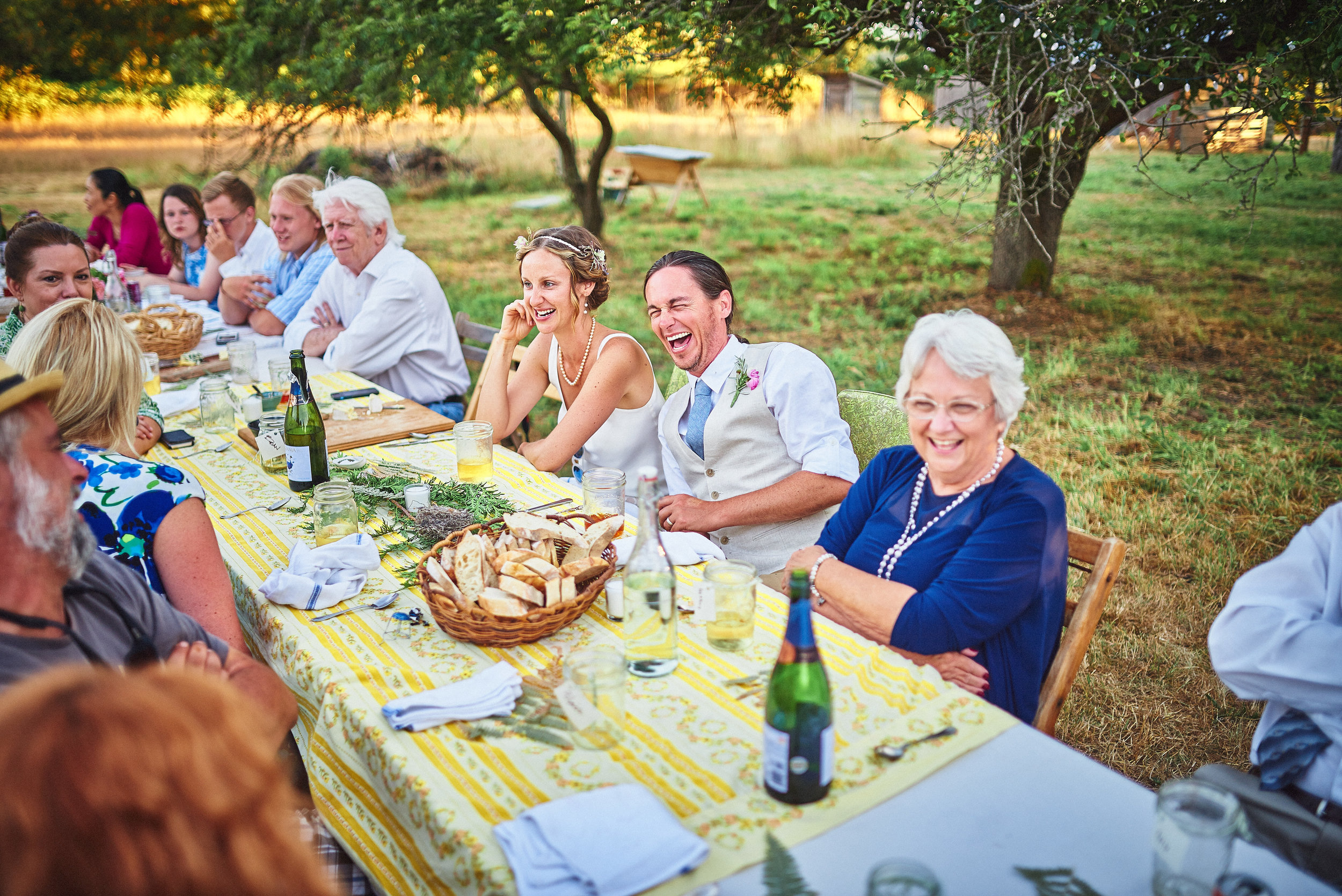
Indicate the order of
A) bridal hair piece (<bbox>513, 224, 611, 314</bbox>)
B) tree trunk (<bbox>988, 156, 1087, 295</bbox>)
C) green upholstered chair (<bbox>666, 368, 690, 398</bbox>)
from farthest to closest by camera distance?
1. tree trunk (<bbox>988, 156, 1087, 295</bbox>)
2. bridal hair piece (<bbox>513, 224, 611, 314</bbox>)
3. green upholstered chair (<bbox>666, 368, 690, 398</bbox>)

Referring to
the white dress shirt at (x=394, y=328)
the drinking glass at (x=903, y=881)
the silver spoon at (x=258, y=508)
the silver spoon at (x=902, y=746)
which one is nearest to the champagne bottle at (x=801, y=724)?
the silver spoon at (x=902, y=746)

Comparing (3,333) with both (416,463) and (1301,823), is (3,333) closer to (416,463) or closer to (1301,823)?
(416,463)

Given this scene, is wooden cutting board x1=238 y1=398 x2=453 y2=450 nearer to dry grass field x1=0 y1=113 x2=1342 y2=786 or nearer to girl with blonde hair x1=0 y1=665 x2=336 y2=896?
dry grass field x1=0 y1=113 x2=1342 y2=786

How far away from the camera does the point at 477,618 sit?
192cm

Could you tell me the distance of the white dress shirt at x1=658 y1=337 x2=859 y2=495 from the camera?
2982mm

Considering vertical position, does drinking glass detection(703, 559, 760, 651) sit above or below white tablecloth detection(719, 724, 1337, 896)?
above

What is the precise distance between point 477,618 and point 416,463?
1.43 metres

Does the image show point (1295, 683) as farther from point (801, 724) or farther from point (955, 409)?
point (801, 724)

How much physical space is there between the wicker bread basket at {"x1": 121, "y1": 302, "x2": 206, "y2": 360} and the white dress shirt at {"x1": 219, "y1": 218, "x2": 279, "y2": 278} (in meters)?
1.57

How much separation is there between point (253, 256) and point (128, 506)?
5057 mm

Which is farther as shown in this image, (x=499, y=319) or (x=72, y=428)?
(x=499, y=319)

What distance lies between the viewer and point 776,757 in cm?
146

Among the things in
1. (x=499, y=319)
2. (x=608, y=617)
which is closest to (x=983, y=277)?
(x=499, y=319)

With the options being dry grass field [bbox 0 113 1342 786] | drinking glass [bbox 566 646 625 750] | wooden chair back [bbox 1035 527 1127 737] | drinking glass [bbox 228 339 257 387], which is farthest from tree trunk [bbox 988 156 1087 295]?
drinking glass [bbox 566 646 625 750]
